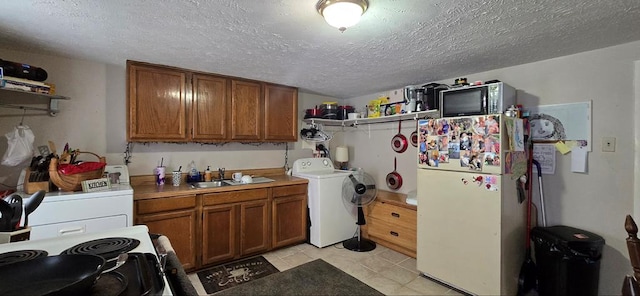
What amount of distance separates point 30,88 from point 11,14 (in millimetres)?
646

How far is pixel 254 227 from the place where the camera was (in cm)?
292

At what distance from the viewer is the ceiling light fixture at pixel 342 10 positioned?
1.38 metres

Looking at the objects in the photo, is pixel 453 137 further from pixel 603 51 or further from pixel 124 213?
pixel 124 213

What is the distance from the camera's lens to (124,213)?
2.05 m

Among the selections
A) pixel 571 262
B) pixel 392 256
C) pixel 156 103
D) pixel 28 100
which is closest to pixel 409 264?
pixel 392 256

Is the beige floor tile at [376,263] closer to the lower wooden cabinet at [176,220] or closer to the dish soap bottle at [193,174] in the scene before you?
the lower wooden cabinet at [176,220]

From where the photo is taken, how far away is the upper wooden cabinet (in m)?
2.53

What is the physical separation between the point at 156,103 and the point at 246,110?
0.89 meters

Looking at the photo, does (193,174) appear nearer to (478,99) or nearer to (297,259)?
(297,259)

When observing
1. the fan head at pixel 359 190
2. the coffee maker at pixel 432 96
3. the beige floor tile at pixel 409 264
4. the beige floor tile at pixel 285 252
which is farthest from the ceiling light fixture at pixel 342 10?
the beige floor tile at pixel 285 252

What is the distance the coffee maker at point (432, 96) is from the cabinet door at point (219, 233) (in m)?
2.30

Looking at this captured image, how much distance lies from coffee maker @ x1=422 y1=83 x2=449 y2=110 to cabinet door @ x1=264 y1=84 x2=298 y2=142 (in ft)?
5.18

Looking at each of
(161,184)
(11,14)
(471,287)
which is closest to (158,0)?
(11,14)

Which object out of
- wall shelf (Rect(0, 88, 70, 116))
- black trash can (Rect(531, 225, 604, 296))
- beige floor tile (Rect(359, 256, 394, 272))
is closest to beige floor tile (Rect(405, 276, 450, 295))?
beige floor tile (Rect(359, 256, 394, 272))
